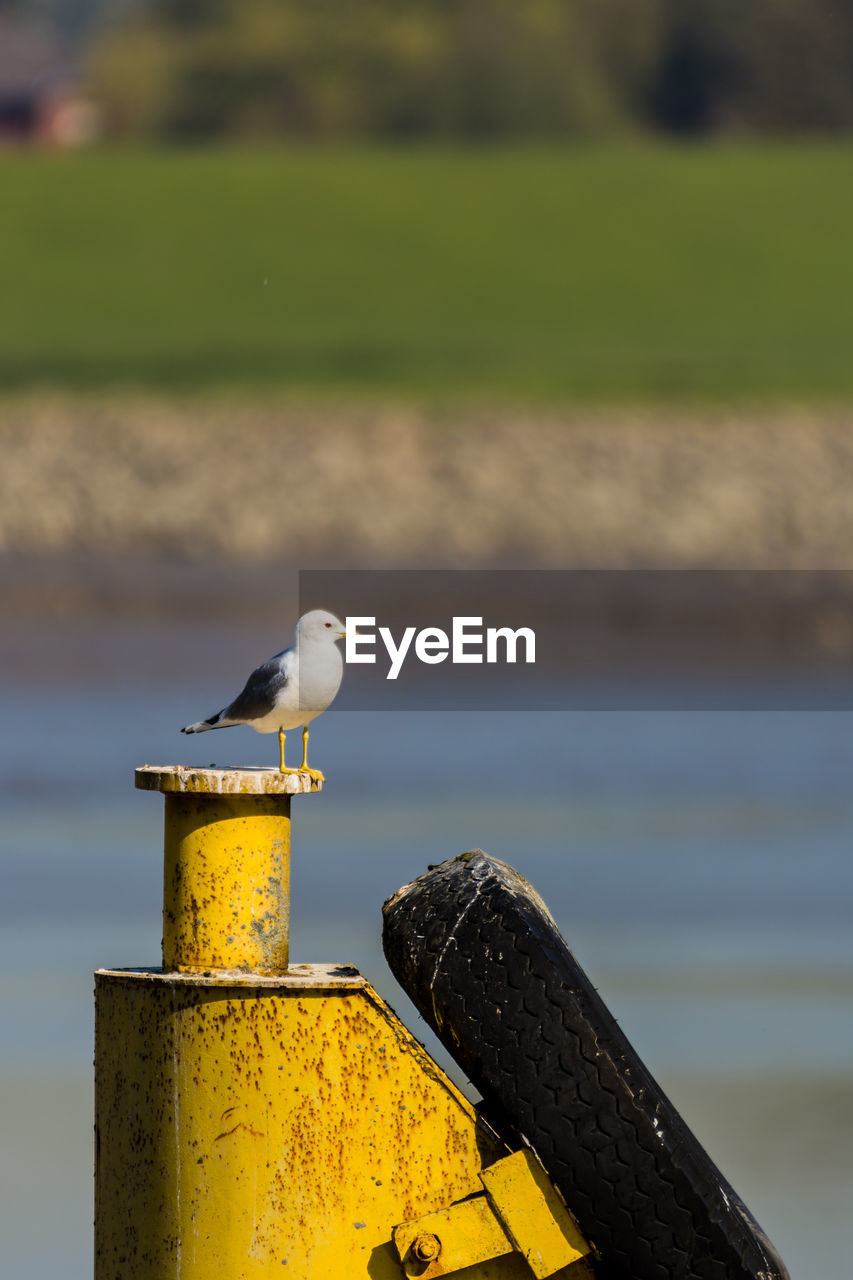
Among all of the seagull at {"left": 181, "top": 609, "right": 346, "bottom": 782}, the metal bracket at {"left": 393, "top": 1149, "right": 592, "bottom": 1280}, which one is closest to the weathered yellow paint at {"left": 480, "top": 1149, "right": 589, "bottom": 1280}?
the metal bracket at {"left": 393, "top": 1149, "right": 592, "bottom": 1280}

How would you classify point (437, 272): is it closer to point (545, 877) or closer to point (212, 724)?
point (545, 877)

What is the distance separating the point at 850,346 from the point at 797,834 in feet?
78.9

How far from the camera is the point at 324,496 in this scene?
21656 mm

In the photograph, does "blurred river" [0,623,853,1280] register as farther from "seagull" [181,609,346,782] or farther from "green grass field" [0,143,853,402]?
"green grass field" [0,143,853,402]

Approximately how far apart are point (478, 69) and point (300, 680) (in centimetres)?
7326

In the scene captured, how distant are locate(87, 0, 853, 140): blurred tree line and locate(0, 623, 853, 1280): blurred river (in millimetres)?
60671

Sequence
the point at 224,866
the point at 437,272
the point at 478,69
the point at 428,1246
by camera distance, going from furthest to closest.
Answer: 1. the point at 478,69
2. the point at 437,272
3. the point at 224,866
4. the point at 428,1246

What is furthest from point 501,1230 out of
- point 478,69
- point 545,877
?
point 478,69

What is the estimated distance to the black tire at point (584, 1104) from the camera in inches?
109

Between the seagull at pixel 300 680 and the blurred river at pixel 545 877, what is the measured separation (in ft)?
4.48

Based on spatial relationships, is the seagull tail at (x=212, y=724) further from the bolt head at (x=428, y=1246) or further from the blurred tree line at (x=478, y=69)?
the blurred tree line at (x=478, y=69)

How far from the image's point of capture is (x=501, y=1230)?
2.78 metres

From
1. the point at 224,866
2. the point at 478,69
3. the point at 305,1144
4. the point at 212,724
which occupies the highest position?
the point at 478,69

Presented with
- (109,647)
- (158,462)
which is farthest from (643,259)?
(109,647)
